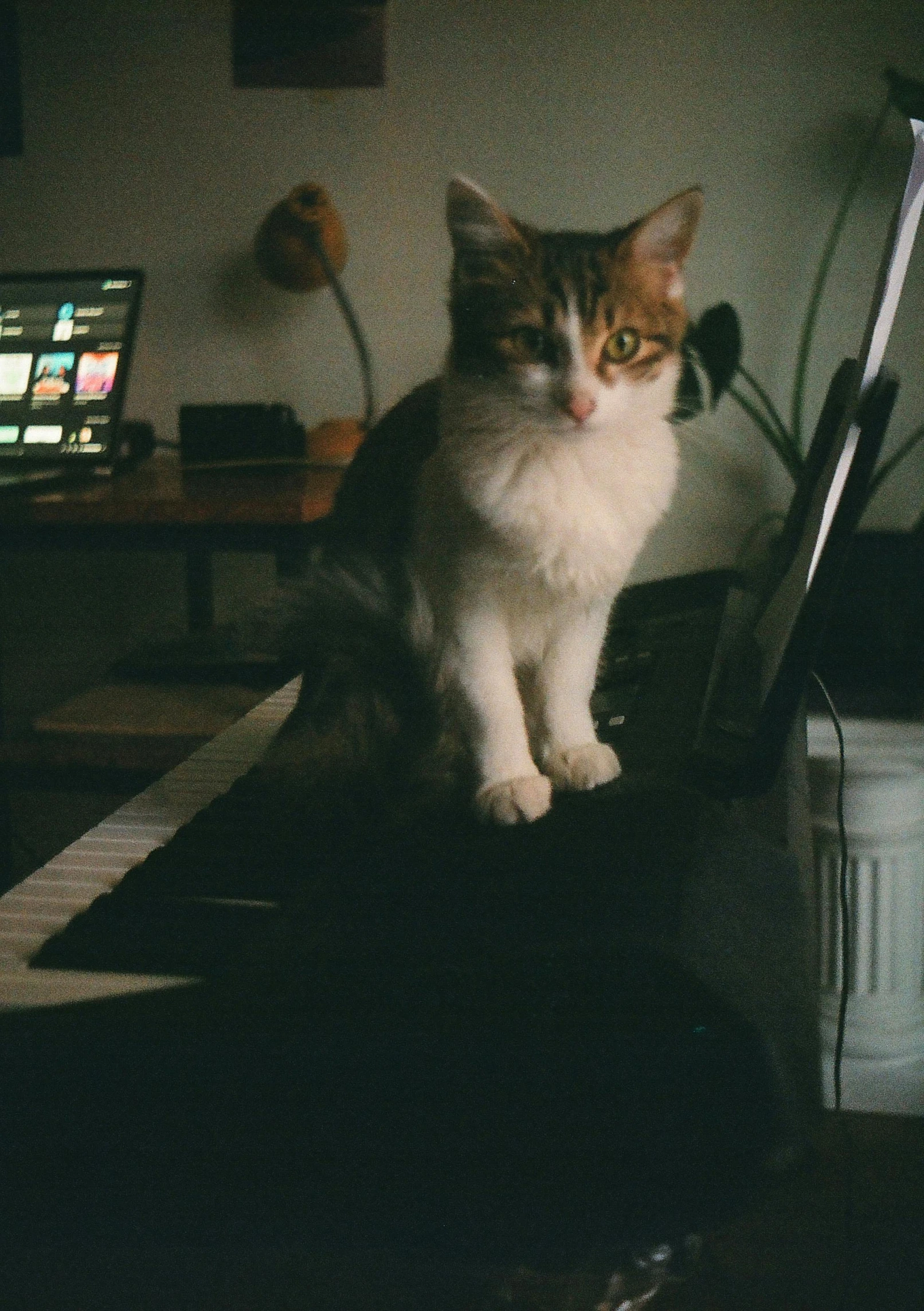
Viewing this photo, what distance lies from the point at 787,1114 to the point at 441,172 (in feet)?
5.38

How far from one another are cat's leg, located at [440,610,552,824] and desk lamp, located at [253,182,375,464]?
3.60ft

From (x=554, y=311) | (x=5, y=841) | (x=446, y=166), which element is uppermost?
(x=446, y=166)

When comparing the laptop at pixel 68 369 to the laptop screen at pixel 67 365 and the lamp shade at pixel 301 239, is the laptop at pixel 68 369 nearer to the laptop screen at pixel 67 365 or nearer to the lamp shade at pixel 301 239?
the laptop screen at pixel 67 365

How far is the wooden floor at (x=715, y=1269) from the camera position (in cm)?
40

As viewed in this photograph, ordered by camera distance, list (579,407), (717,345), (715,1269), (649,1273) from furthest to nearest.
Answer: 1. (717,345)
2. (715,1269)
3. (579,407)
4. (649,1273)

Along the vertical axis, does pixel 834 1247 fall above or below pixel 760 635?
below

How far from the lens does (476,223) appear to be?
523 millimetres

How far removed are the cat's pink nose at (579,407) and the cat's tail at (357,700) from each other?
0.41 ft

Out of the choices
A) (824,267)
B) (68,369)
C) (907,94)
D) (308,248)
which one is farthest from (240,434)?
(907,94)

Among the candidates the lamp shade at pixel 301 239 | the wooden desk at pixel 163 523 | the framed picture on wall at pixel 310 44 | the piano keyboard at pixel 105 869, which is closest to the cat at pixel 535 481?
the piano keyboard at pixel 105 869

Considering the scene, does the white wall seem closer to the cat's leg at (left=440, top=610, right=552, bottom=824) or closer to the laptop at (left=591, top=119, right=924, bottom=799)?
the laptop at (left=591, top=119, right=924, bottom=799)

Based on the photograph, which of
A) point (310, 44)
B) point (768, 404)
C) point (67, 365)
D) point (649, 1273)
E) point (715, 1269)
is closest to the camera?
point (649, 1273)

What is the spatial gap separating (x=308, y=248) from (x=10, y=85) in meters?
0.58

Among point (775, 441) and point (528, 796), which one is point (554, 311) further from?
point (775, 441)
